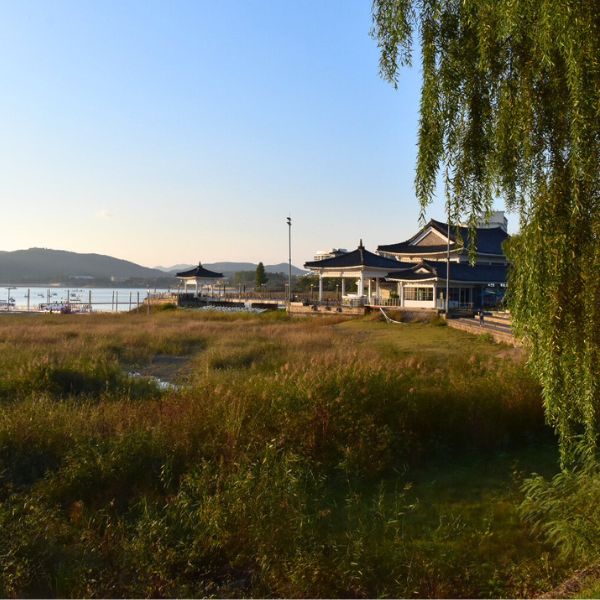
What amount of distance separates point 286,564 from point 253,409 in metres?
3.32

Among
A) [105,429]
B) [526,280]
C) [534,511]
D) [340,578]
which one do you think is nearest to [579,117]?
[526,280]

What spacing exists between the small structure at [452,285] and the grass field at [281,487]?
2779 cm

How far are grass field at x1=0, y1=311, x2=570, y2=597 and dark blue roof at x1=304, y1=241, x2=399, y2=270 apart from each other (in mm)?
33278

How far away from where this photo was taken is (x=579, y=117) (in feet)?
16.4

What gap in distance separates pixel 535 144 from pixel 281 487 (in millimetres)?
4185

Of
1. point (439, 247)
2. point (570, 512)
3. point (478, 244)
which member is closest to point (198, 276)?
point (439, 247)

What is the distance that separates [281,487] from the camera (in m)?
5.90

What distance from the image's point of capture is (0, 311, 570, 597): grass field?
5023 millimetres

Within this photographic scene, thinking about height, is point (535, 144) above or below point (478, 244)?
below

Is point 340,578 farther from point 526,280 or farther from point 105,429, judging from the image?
point 105,429

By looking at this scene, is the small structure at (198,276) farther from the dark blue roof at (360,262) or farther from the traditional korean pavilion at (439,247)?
the traditional korean pavilion at (439,247)

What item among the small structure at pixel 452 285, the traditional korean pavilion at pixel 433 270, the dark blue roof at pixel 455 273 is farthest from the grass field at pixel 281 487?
the small structure at pixel 452 285

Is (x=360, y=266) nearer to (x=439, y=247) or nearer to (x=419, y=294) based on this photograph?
(x=419, y=294)

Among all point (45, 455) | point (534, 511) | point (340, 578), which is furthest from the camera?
point (45, 455)
